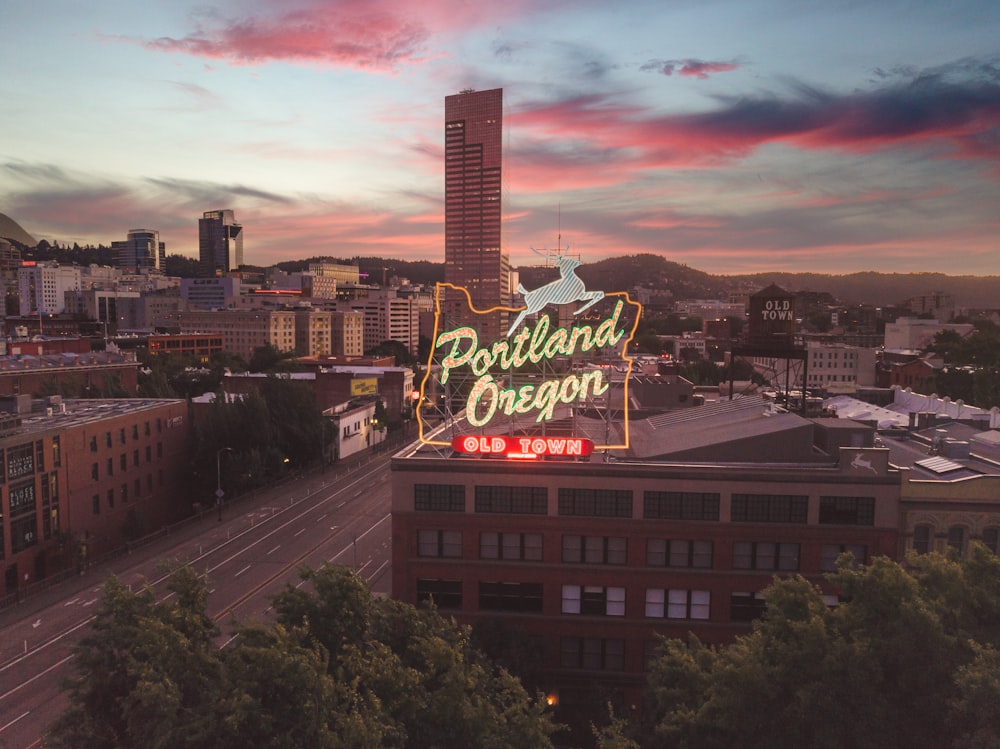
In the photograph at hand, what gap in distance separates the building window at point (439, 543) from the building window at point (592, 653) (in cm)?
875

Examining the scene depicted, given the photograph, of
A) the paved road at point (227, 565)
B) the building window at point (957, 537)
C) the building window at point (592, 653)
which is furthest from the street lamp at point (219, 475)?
the building window at point (957, 537)

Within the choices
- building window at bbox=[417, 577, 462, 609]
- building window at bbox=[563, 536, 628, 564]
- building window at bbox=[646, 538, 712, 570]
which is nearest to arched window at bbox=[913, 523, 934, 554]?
building window at bbox=[646, 538, 712, 570]

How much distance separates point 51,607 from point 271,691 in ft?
145

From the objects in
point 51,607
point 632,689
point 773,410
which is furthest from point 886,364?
point 51,607

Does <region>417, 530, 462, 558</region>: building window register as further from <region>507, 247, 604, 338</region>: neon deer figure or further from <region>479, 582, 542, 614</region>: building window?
<region>507, 247, 604, 338</region>: neon deer figure

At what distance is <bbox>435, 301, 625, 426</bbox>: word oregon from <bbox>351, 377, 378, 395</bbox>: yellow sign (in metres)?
91.1

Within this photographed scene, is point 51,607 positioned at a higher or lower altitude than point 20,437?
lower

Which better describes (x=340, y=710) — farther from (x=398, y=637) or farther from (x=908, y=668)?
(x=908, y=668)

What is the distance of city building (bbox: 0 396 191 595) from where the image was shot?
193 feet

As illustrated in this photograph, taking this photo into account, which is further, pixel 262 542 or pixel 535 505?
pixel 262 542

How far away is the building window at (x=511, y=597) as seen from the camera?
40.8m

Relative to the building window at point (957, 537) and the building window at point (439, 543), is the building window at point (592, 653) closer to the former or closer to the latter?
the building window at point (439, 543)

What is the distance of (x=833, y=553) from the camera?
128 ft

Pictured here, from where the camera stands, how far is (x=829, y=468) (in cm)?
3988
